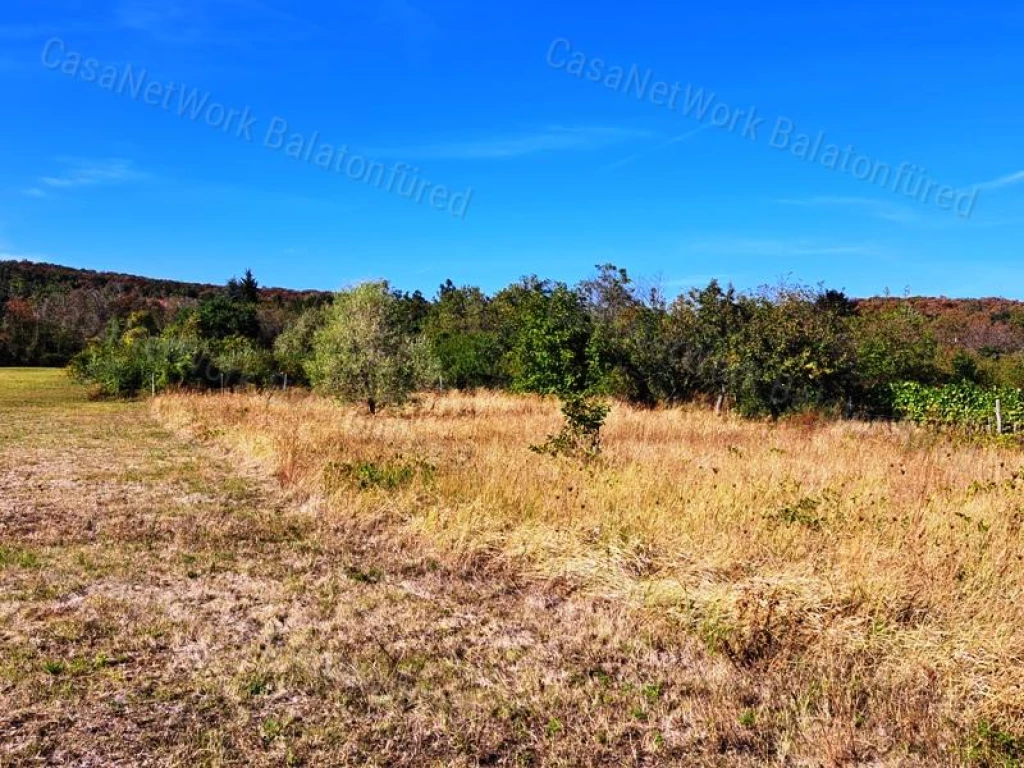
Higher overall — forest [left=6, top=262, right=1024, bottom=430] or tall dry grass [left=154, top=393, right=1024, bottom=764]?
forest [left=6, top=262, right=1024, bottom=430]

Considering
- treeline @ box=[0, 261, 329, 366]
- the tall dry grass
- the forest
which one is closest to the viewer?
the tall dry grass

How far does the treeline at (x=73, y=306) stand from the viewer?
2137 inches

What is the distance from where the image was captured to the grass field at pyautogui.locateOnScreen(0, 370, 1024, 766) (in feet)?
11.7

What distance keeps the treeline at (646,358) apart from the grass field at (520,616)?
11.0 m

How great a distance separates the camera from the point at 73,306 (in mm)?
72562

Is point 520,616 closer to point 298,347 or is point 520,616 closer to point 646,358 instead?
point 646,358

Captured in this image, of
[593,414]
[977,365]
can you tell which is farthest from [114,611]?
[977,365]

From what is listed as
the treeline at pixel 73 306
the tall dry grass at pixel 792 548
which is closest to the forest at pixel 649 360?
the tall dry grass at pixel 792 548

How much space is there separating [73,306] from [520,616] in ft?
271

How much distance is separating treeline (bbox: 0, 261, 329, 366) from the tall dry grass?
53710 mm

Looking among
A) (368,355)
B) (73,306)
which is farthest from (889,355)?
(73,306)

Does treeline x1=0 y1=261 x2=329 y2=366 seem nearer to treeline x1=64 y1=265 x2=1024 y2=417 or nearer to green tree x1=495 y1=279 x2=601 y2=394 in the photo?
treeline x1=64 y1=265 x2=1024 y2=417

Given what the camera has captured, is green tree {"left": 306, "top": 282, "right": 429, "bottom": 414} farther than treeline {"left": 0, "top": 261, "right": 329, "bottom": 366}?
No

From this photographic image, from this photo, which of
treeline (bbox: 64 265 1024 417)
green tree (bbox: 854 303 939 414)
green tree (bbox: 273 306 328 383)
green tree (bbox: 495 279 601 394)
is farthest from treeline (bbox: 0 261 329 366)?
green tree (bbox: 854 303 939 414)
